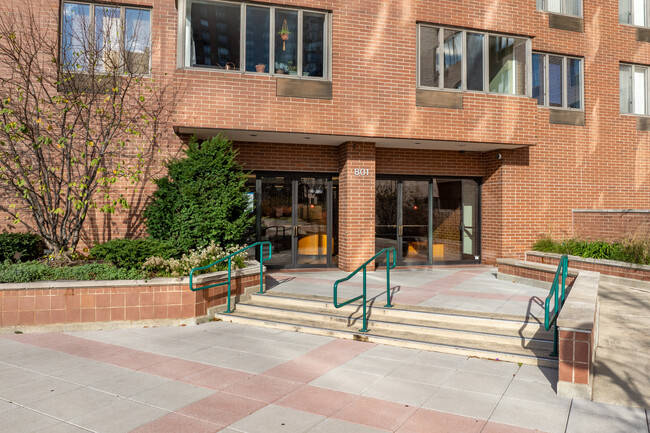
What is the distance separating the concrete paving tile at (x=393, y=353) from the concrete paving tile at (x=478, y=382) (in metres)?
0.78

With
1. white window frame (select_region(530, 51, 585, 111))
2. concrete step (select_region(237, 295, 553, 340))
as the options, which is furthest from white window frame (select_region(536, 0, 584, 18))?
concrete step (select_region(237, 295, 553, 340))

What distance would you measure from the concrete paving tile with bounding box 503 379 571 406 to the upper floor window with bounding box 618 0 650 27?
14.5 metres

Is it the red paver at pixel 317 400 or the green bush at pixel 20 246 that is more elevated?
the green bush at pixel 20 246

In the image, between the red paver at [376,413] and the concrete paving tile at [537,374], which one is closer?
the red paver at [376,413]

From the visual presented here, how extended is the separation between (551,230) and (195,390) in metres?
11.9

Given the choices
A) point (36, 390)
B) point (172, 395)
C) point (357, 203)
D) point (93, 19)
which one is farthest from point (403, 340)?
point (93, 19)

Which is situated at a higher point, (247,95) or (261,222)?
(247,95)

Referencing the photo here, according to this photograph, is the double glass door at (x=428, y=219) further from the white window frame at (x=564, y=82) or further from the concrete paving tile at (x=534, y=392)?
the concrete paving tile at (x=534, y=392)

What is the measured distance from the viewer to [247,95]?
1006 cm

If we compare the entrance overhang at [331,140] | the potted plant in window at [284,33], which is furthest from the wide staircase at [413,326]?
the potted plant in window at [284,33]

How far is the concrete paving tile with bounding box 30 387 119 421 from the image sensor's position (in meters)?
4.28

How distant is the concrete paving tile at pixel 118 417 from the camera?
13.1 feet

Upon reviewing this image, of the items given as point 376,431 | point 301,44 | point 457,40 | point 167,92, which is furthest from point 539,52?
point 376,431

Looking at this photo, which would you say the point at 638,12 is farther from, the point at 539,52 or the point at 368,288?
the point at 368,288
